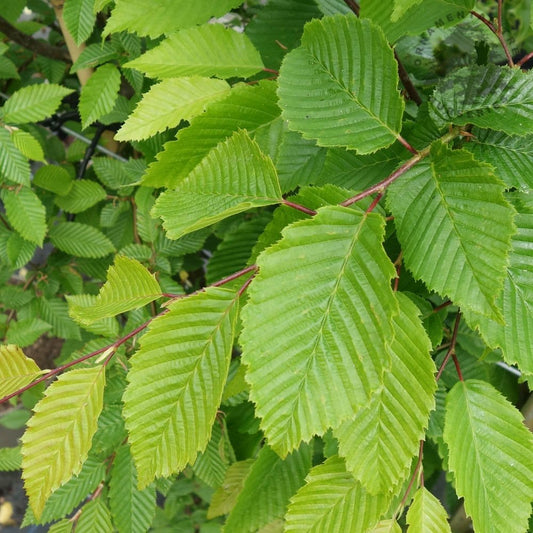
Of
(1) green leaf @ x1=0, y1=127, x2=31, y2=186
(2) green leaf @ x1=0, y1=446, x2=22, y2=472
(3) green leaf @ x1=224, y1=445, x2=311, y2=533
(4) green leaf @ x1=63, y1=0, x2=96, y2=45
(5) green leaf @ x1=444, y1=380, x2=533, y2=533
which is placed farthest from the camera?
(2) green leaf @ x1=0, y1=446, x2=22, y2=472

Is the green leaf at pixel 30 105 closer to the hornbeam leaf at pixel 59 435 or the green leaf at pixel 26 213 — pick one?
the green leaf at pixel 26 213

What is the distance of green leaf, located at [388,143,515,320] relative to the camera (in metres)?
0.34

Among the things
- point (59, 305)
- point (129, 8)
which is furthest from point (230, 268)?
point (59, 305)

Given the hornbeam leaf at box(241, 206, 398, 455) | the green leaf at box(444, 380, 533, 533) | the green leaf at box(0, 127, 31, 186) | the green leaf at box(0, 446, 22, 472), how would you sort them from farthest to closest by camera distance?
the green leaf at box(0, 446, 22, 472) < the green leaf at box(0, 127, 31, 186) < the green leaf at box(444, 380, 533, 533) < the hornbeam leaf at box(241, 206, 398, 455)

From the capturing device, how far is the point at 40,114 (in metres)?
0.92

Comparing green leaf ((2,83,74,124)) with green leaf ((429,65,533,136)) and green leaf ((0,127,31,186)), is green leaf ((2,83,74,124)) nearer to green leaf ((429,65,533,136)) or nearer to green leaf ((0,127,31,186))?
green leaf ((0,127,31,186))

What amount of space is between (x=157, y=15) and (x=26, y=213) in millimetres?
623

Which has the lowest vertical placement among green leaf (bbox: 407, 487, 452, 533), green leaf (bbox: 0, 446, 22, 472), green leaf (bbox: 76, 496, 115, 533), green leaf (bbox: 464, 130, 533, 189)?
green leaf (bbox: 0, 446, 22, 472)

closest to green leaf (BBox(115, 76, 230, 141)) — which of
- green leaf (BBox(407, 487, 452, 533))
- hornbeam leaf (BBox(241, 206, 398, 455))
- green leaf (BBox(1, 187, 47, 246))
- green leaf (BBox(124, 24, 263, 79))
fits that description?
green leaf (BBox(124, 24, 263, 79))

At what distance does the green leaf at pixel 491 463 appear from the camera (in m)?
0.45

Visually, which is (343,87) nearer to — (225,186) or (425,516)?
(225,186)

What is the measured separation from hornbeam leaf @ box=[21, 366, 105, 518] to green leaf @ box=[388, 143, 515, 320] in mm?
295

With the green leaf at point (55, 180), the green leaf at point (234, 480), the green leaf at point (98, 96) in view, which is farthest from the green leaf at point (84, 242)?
the green leaf at point (234, 480)

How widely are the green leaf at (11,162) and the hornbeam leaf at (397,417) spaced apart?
796 mm
